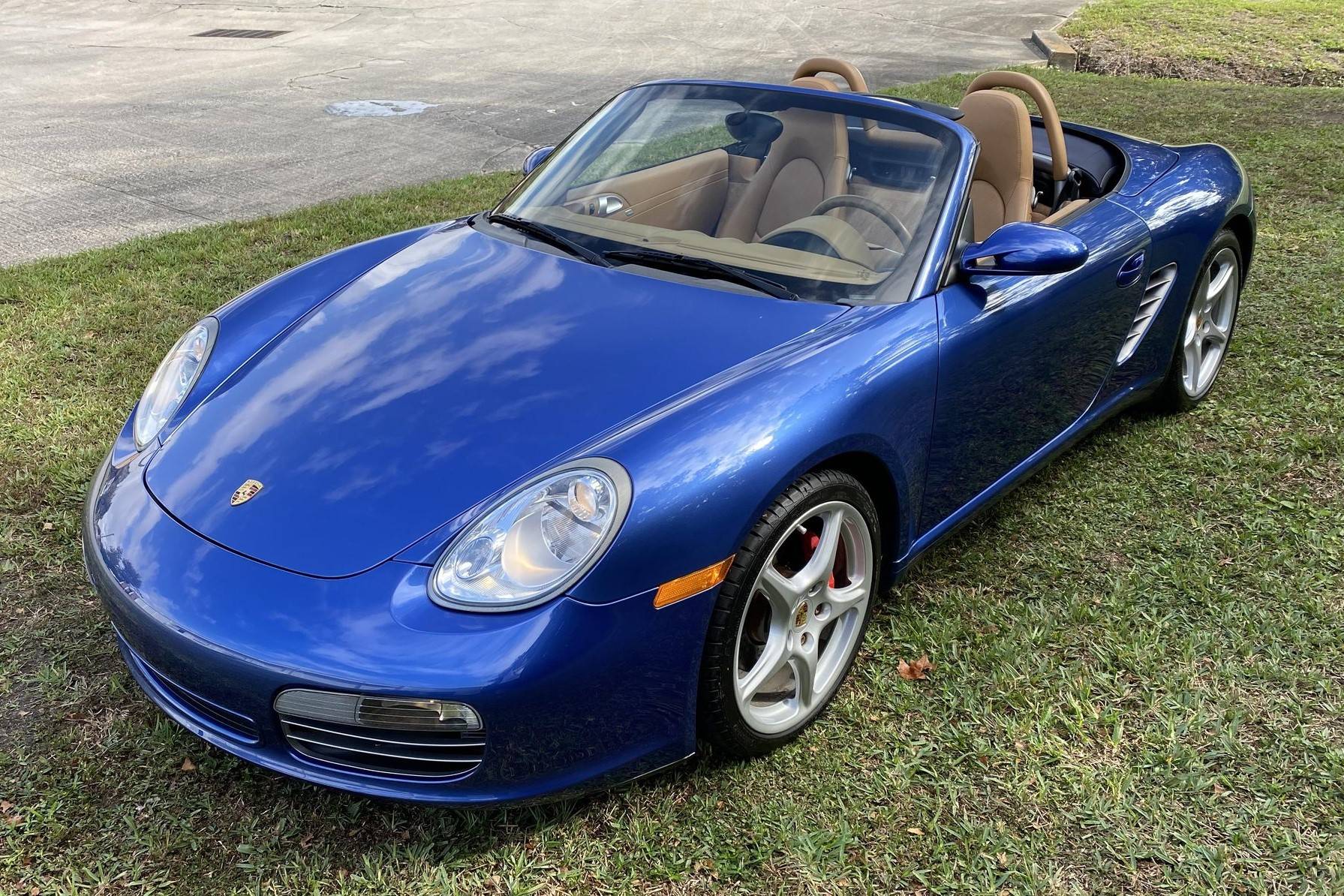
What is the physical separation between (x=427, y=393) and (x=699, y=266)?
32.9 inches

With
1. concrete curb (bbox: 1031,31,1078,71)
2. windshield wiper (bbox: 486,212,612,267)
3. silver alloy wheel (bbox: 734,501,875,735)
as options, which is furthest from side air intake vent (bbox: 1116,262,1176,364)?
concrete curb (bbox: 1031,31,1078,71)

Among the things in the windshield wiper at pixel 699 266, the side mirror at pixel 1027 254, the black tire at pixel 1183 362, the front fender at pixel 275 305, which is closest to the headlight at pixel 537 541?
the windshield wiper at pixel 699 266

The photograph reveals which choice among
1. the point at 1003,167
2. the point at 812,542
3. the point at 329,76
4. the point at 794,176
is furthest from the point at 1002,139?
the point at 329,76

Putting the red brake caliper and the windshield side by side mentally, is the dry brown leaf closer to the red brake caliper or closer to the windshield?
the red brake caliper

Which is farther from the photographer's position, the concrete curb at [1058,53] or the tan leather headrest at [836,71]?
the concrete curb at [1058,53]

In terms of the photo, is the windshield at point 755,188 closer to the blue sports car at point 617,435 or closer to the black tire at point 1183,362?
the blue sports car at point 617,435

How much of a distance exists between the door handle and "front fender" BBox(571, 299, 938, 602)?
1.02 meters

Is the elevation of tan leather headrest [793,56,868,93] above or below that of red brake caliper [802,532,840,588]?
above

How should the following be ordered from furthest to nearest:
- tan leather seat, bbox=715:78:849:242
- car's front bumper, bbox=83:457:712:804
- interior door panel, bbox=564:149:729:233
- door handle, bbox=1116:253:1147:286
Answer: door handle, bbox=1116:253:1147:286, interior door panel, bbox=564:149:729:233, tan leather seat, bbox=715:78:849:242, car's front bumper, bbox=83:457:712:804

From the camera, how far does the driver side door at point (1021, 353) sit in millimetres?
Result: 2883

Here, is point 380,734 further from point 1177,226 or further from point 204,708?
point 1177,226

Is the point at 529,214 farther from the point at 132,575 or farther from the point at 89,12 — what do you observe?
the point at 89,12

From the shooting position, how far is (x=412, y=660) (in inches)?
79.6

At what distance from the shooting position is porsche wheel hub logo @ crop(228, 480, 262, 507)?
7.72 feet
